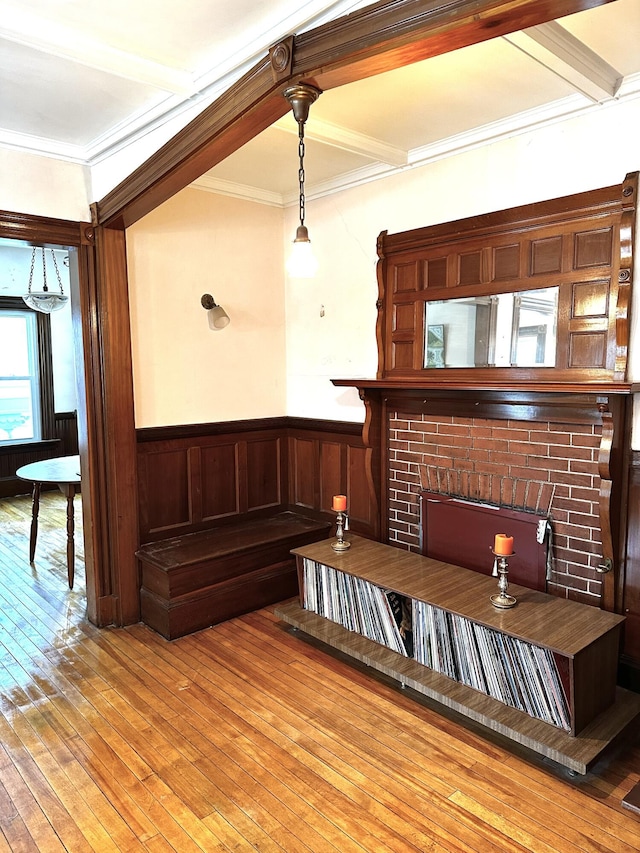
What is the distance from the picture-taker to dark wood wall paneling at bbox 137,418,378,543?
11.8 feet

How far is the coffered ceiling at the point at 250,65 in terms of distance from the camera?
1925 millimetres

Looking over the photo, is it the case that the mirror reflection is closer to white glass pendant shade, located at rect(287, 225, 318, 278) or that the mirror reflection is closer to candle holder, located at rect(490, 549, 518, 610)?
candle holder, located at rect(490, 549, 518, 610)

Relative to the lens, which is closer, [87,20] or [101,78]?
[87,20]

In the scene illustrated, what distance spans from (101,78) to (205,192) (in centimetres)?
142

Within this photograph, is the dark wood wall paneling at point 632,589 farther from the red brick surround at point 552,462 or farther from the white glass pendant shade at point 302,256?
the white glass pendant shade at point 302,256

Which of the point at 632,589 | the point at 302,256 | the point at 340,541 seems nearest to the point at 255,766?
the point at 340,541

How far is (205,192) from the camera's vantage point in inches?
147

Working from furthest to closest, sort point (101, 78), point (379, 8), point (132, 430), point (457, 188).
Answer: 1. point (132, 430)
2. point (457, 188)
3. point (101, 78)
4. point (379, 8)

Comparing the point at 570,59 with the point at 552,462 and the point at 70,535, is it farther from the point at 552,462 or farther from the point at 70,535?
the point at 70,535

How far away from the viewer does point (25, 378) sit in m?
6.86

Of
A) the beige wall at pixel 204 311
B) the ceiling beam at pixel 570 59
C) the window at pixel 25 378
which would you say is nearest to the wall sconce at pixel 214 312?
the beige wall at pixel 204 311

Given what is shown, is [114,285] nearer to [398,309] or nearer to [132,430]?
[132,430]

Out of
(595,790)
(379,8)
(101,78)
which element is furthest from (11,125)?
(595,790)

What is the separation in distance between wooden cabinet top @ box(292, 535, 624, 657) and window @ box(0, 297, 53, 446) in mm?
4882
